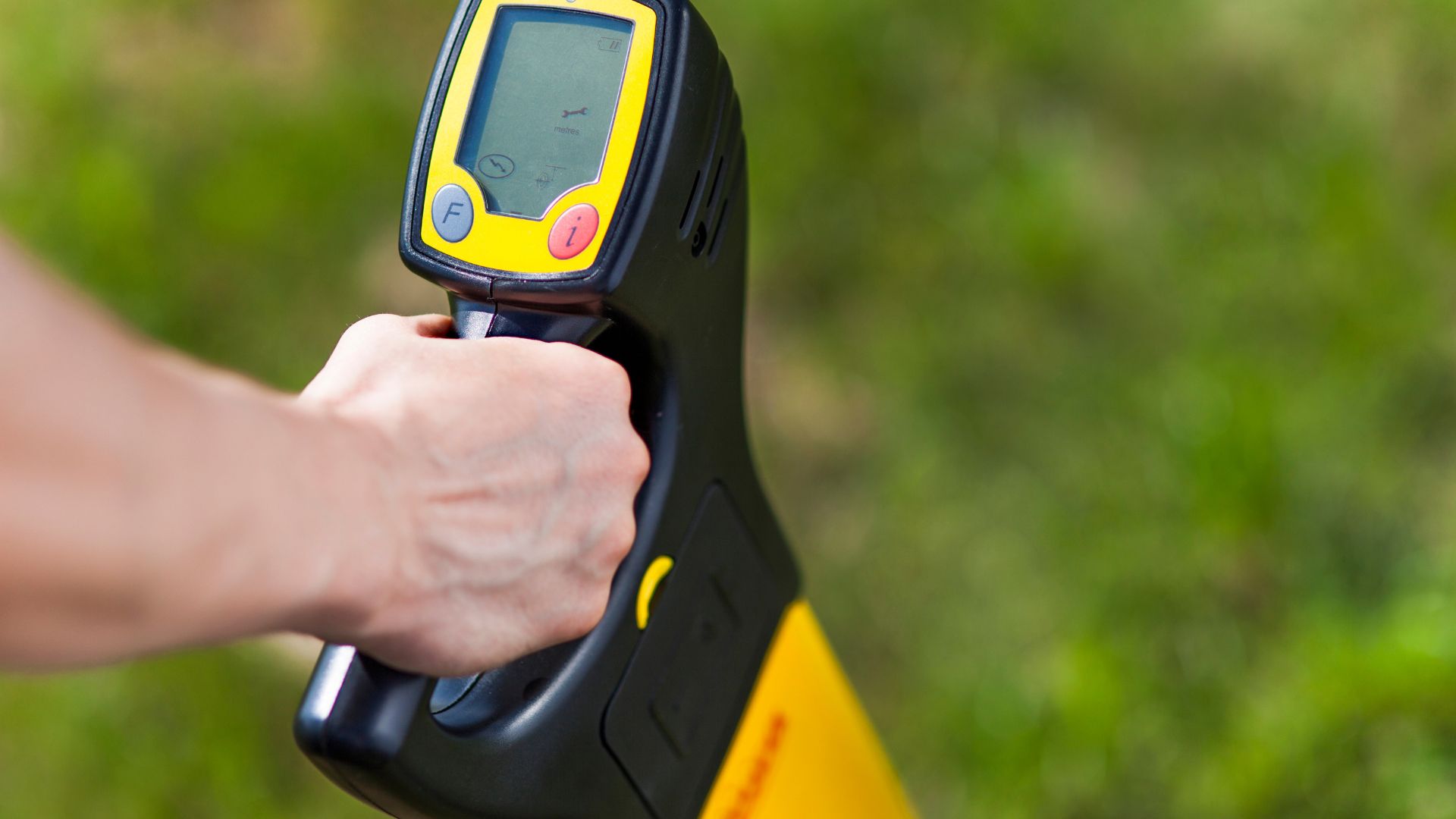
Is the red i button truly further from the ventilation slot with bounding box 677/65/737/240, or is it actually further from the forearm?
the forearm

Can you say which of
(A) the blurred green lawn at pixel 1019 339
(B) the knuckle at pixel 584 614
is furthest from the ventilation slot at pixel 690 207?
(A) the blurred green lawn at pixel 1019 339

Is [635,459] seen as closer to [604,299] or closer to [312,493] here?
[604,299]

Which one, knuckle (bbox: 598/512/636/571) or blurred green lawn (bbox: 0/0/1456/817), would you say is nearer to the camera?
knuckle (bbox: 598/512/636/571)

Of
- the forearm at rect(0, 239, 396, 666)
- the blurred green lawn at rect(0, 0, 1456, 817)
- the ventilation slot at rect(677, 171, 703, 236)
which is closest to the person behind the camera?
the forearm at rect(0, 239, 396, 666)

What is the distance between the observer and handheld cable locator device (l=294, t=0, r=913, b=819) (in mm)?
717

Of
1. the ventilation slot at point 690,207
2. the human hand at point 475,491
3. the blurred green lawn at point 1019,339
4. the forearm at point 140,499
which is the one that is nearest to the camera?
the forearm at point 140,499

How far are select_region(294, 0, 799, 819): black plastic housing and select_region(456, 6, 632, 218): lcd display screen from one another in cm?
2

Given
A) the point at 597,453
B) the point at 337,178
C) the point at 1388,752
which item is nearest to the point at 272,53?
the point at 337,178

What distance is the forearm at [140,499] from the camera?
0.42 meters

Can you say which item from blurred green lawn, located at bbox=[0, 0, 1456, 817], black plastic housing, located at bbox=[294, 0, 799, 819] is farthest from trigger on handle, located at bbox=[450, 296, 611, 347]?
blurred green lawn, located at bbox=[0, 0, 1456, 817]

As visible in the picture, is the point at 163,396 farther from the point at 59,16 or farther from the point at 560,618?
the point at 59,16

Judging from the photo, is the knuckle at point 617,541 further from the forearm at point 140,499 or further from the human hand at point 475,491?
the forearm at point 140,499

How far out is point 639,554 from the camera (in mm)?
783

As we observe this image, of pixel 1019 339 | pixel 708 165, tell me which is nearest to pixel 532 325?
pixel 708 165
